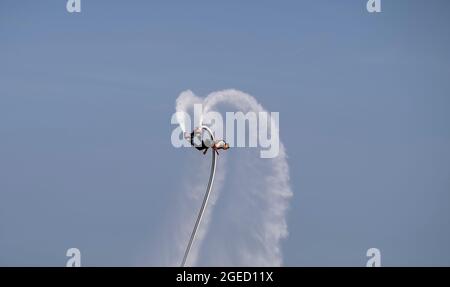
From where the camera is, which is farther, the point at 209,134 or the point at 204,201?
the point at 204,201
